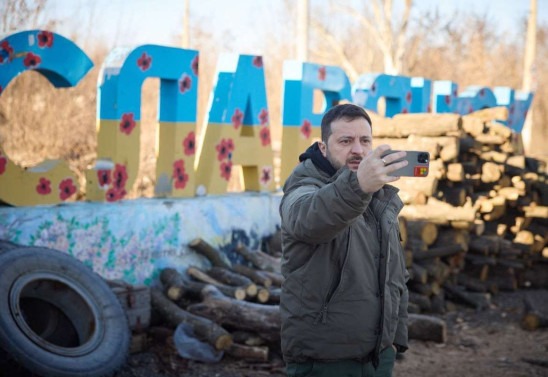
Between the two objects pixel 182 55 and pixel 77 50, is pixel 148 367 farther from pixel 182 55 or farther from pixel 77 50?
pixel 182 55

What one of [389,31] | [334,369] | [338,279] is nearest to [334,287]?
[338,279]

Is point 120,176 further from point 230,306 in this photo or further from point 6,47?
point 230,306

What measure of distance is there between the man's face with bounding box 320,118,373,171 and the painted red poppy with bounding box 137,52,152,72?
4969mm

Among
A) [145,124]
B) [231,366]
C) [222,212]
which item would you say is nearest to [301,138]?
[222,212]

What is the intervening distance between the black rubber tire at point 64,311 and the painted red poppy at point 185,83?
284cm

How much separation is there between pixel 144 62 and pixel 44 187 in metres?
1.74

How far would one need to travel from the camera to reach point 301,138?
10.2 metres

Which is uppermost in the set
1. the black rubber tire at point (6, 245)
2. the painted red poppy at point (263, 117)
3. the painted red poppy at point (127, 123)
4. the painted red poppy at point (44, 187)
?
the painted red poppy at point (263, 117)

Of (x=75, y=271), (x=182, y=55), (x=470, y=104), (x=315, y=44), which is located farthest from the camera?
(x=315, y=44)

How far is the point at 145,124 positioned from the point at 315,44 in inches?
546

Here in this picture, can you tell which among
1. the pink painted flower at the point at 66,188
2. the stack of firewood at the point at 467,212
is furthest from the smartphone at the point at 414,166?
the stack of firewood at the point at 467,212

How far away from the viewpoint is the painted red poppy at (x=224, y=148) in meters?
8.95

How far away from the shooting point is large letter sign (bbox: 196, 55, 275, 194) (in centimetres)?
888

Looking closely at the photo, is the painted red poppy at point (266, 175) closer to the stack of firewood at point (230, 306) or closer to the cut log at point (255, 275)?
the stack of firewood at point (230, 306)
